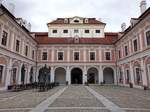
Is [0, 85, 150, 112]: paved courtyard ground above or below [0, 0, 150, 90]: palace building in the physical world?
below

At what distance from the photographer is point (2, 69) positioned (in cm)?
1664

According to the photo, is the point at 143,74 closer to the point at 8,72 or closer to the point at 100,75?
the point at 100,75

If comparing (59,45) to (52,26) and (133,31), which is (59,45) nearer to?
(52,26)

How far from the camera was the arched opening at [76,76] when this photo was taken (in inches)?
1287

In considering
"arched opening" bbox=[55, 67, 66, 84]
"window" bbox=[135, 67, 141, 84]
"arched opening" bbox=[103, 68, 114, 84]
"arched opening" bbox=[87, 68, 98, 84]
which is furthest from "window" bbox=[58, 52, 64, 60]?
"window" bbox=[135, 67, 141, 84]

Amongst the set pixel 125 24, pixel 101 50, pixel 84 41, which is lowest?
pixel 101 50

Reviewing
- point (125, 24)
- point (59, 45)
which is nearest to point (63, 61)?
point (59, 45)

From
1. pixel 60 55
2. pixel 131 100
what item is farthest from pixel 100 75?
pixel 131 100

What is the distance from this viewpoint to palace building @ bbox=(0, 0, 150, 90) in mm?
17953

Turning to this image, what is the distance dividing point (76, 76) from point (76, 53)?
211 inches

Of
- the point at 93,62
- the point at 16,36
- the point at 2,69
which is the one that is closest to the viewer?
the point at 2,69

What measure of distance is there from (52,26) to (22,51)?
16702 mm

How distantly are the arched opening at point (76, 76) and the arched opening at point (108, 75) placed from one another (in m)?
5.10

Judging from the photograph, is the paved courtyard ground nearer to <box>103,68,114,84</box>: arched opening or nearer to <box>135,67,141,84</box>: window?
<box>135,67,141,84</box>: window
